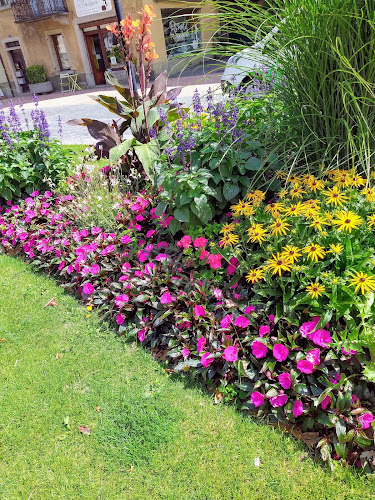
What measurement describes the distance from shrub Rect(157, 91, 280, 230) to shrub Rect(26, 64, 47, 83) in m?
20.4

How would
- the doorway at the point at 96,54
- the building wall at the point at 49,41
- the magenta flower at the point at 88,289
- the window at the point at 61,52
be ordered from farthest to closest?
the window at the point at 61,52 < the doorway at the point at 96,54 < the building wall at the point at 49,41 < the magenta flower at the point at 88,289

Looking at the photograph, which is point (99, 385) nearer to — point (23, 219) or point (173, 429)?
point (173, 429)

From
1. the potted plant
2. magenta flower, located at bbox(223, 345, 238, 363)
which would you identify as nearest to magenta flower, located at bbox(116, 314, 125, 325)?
magenta flower, located at bbox(223, 345, 238, 363)

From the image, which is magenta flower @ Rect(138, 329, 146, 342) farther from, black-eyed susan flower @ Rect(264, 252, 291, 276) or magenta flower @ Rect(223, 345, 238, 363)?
black-eyed susan flower @ Rect(264, 252, 291, 276)

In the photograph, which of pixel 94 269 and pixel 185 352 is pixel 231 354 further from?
pixel 94 269

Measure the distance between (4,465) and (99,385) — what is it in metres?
0.57

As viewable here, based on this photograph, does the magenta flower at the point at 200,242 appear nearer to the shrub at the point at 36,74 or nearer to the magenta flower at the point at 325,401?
the magenta flower at the point at 325,401

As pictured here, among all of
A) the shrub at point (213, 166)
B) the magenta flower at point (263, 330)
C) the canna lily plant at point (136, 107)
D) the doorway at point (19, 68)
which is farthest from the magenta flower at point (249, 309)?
the doorway at point (19, 68)

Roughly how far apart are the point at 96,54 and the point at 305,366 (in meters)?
20.4

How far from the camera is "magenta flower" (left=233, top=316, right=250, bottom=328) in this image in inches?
76.4

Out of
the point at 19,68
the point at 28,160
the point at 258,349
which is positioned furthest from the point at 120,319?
the point at 19,68

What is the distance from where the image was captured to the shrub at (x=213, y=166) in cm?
230

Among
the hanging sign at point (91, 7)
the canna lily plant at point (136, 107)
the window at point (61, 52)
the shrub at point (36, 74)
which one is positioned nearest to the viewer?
the canna lily plant at point (136, 107)

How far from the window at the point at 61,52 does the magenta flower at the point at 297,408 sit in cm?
2203
